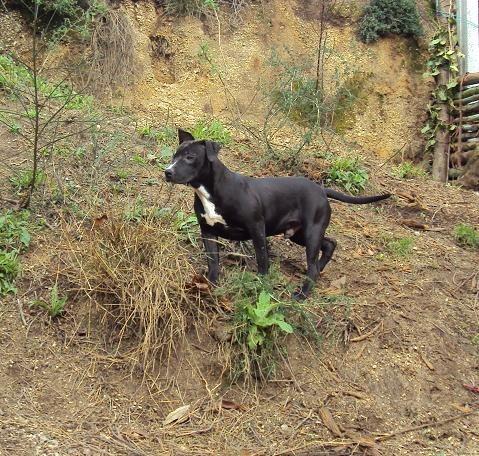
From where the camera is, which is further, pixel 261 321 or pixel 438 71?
pixel 438 71

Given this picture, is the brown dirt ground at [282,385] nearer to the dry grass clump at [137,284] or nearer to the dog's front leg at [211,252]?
the dry grass clump at [137,284]

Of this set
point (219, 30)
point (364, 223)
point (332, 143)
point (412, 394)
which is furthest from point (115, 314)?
point (219, 30)

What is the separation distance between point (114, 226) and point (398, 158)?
658 centimetres

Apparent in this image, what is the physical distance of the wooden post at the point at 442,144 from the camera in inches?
420

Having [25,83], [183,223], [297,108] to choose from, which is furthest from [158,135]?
[183,223]

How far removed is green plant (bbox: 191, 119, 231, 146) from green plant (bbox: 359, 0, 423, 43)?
3685mm

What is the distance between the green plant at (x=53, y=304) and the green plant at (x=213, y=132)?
12.3 ft

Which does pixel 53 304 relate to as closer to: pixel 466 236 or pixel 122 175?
pixel 122 175

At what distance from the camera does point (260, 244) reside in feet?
18.4

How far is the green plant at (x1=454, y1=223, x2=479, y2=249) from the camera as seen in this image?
765 centimetres

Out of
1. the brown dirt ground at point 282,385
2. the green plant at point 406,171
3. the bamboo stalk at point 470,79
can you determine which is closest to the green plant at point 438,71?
the bamboo stalk at point 470,79

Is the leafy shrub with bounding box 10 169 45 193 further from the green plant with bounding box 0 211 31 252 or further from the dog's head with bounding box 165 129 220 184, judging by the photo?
the dog's head with bounding box 165 129 220 184

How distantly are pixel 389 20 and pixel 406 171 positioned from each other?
3132 millimetres

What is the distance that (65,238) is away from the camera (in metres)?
5.64
